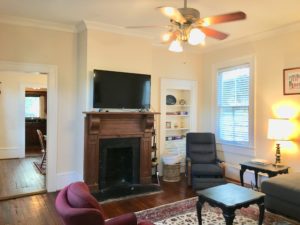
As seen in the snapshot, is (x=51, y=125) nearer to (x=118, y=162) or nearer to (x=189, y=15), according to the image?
(x=118, y=162)

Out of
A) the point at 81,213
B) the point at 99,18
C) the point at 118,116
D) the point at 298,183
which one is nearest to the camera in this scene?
the point at 81,213

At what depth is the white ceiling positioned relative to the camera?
3.27 m

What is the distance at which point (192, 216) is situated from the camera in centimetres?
334

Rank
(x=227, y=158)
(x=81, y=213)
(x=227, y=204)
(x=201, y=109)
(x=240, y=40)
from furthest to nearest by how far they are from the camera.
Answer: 1. (x=201, y=109)
2. (x=227, y=158)
3. (x=240, y=40)
4. (x=227, y=204)
5. (x=81, y=213)

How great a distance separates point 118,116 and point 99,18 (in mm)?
1594

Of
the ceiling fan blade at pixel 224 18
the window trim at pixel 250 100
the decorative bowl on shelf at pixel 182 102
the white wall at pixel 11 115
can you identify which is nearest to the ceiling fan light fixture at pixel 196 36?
the ceiling fan blade at pixel 224 18

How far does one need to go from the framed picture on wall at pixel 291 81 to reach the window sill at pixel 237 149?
124cm

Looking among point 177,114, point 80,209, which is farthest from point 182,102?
point 80,209

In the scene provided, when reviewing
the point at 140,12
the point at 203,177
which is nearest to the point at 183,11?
the point at 140,12

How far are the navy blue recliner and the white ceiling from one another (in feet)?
7.01

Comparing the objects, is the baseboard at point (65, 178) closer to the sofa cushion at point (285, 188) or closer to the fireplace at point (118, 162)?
the fireplace at point (118, 162)

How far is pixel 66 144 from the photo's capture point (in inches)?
174

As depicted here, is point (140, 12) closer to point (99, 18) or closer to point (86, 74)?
point (99, 18)

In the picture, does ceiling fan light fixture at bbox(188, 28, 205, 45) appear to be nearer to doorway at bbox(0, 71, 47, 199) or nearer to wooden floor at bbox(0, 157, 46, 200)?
wooden floor at bbox(0, 157, 46, 200)
